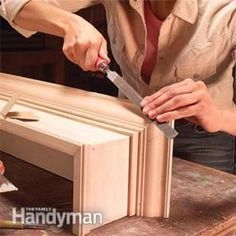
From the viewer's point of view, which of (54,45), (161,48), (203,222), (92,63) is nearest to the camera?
(203,222)

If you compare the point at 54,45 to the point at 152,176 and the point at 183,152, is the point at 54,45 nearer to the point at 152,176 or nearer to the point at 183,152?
the point at 183,152

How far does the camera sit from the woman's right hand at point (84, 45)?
2.53 ft

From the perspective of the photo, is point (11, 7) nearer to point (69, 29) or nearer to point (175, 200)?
point (69, 29)

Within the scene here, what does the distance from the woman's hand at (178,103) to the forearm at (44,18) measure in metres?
0.26

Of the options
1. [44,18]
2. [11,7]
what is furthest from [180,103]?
[11,7]

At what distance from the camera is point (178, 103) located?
0.66m

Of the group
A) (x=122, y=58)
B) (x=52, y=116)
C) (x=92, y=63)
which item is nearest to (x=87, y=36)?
(x=92, y=63)

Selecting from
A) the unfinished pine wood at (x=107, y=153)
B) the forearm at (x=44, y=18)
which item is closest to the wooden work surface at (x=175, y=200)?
the unfinished pine wood at (x=107, y=153)

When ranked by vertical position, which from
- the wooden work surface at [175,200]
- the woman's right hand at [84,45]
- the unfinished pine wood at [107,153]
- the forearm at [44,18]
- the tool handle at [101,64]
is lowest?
the wooden work surface at [175,200]

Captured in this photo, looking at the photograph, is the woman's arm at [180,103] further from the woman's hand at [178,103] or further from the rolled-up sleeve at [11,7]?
the rolled-up sleeve at [11,7]

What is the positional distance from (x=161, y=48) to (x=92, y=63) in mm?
238

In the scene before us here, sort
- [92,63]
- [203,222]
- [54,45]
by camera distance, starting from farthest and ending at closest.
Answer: [54,45] < [92,63] < [203,222]

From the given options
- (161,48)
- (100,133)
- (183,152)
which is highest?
(161,48)

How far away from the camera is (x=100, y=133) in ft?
2.15
